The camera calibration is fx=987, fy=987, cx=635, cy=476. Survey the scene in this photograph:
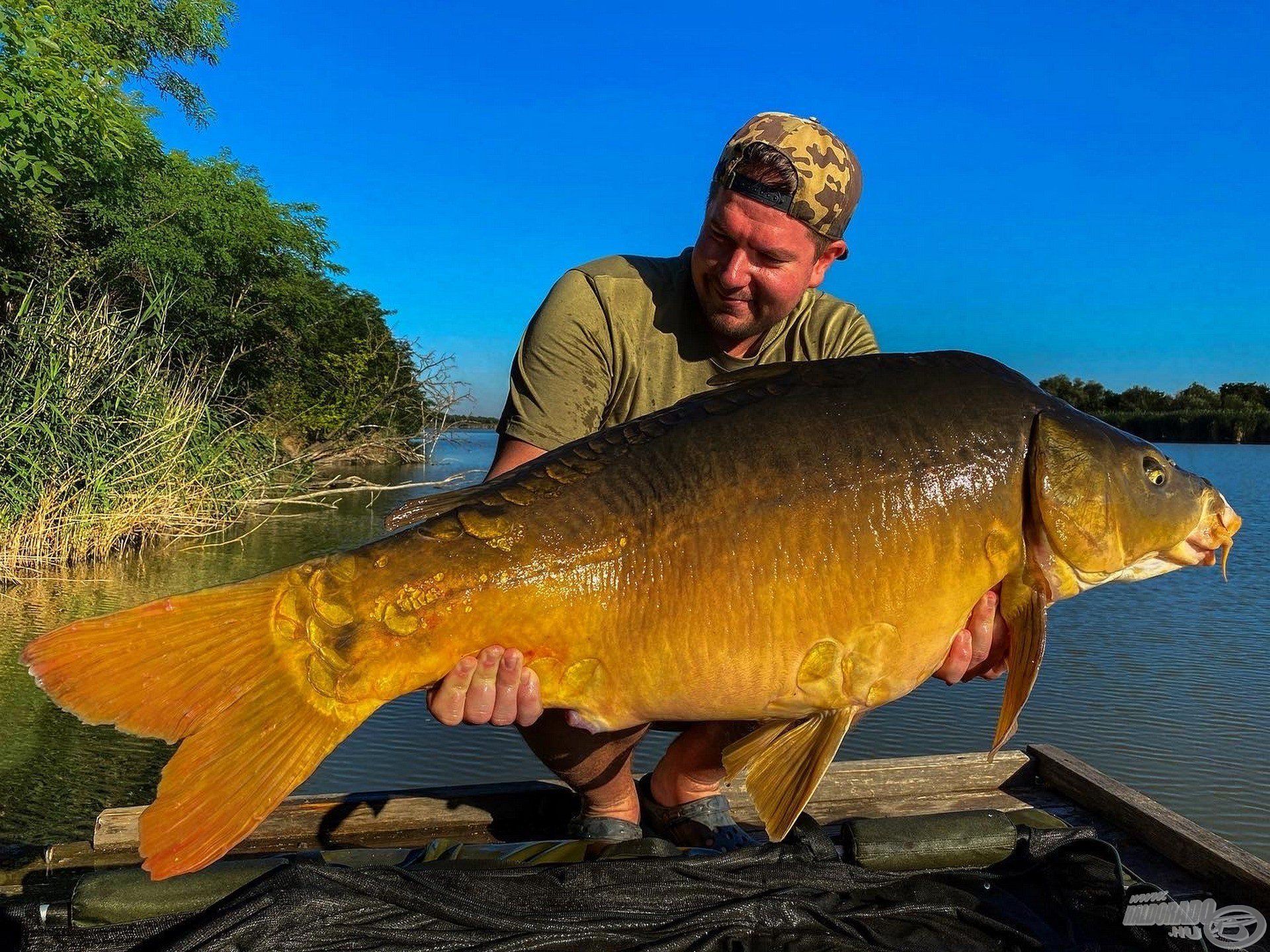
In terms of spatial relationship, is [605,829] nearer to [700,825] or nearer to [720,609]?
[700,825]

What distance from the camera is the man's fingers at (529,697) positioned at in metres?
1.85

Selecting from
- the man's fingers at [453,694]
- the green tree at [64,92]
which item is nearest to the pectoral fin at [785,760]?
the man's fingers at [453,694]

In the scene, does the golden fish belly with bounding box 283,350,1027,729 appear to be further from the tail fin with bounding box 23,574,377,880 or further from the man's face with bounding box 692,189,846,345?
the man's face with bounding box 692,189,846,345

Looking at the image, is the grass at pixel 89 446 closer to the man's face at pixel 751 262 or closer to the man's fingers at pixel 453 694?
the man's face at pixel 751 262

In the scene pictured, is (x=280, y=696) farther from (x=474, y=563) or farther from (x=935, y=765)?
(x=935, y=765)

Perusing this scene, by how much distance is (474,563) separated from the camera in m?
1.80

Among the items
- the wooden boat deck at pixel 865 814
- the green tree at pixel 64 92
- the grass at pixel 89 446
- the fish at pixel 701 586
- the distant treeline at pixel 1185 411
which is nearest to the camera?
the fish at pixel 701 586

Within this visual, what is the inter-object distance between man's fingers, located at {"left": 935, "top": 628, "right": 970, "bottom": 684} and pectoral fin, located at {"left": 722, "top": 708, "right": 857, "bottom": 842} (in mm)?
259

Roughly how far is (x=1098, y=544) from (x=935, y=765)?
1.46 metres

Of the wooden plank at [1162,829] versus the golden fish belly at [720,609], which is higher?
the golden fish belly at [720,609]

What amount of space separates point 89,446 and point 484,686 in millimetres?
7962

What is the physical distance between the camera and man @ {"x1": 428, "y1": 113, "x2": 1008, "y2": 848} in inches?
103

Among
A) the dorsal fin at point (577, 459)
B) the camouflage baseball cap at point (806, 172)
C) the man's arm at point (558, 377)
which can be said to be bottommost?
the dorsal fin at point (577, 459)

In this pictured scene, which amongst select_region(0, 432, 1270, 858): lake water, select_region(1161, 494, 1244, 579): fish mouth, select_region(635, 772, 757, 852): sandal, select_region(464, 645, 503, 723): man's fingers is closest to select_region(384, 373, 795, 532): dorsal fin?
select_region(464, 645, 503, 723): man's fingers
